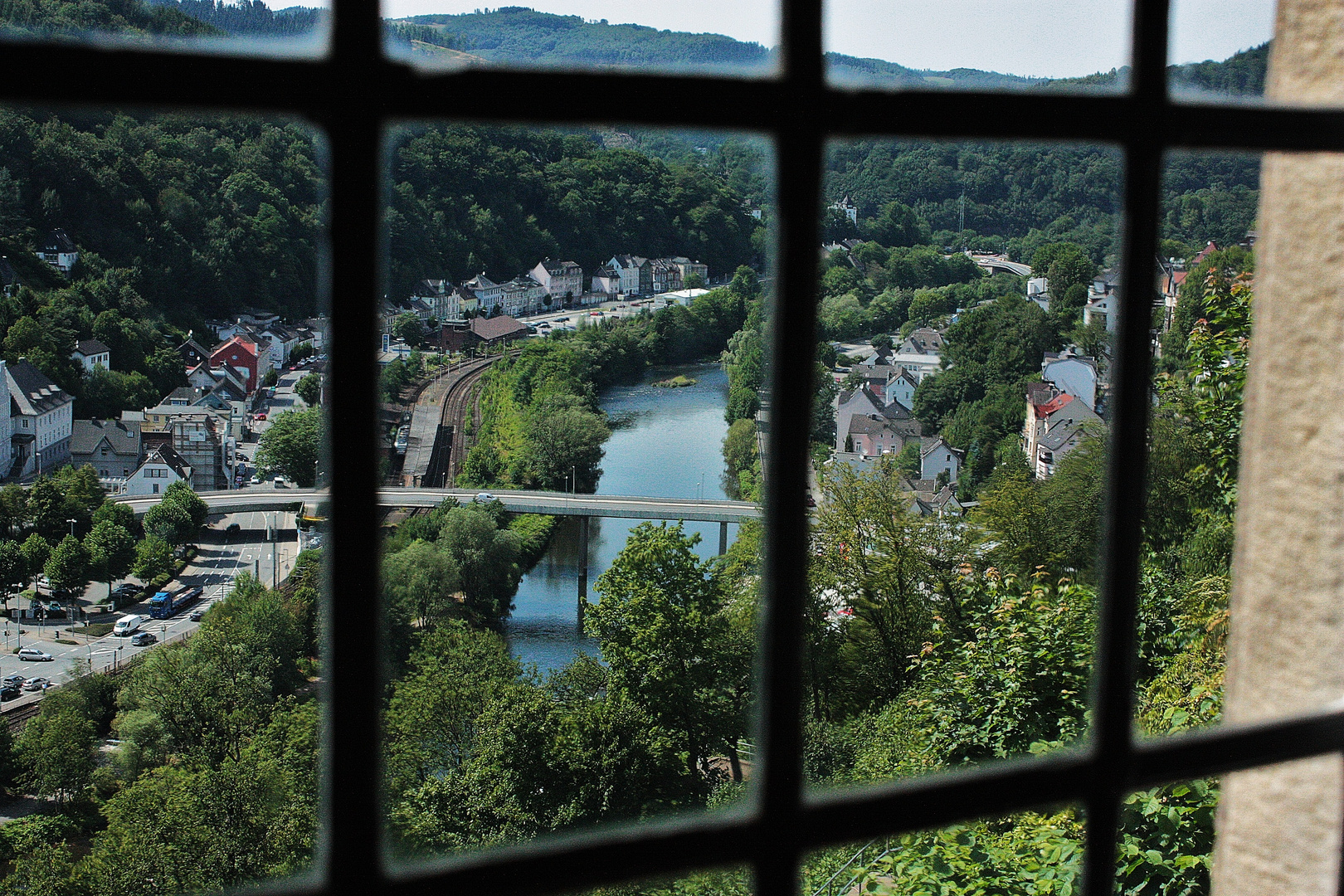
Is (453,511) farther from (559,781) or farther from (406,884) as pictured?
(406,884)

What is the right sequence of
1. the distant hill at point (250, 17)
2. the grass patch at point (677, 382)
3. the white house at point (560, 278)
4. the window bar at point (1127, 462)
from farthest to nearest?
1. the white house at point (560, 278)
2. the grass patch at point (677, 382)
3. the distant hill at point (250, 17)
4. the window bar at point (1127, 462)

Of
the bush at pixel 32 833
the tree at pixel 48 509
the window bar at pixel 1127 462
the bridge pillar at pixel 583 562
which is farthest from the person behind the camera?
the bridge pillar at pixel 583 562

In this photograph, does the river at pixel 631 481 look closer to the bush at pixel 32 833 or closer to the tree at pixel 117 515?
the bush at pixel 32 833

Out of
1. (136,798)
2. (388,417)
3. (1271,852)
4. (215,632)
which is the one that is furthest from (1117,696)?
(388,417)

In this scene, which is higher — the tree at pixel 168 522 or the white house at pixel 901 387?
the white house at pixel 901 387

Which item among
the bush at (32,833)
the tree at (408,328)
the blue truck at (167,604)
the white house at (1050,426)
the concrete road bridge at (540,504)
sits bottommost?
the bush at (32,833)

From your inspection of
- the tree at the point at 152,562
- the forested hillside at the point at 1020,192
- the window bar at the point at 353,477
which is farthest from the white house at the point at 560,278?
the window bar at the point at 353,477

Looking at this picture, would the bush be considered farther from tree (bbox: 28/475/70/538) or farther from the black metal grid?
the black metal grid

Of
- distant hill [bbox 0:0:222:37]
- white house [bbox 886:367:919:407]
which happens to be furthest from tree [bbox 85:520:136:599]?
white house [bbox 886:367:919:407]
